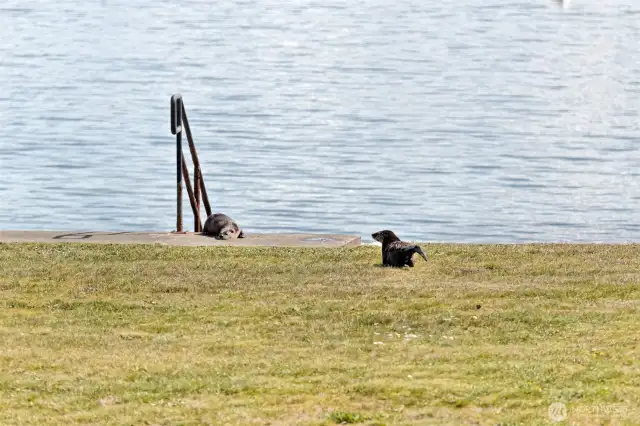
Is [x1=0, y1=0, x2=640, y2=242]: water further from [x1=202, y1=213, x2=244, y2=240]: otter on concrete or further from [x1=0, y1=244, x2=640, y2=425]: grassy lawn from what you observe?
[x1=0, y1=244, x2=640, y2=425]: grassy lawn

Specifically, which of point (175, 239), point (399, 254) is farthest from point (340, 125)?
point (399, 254)

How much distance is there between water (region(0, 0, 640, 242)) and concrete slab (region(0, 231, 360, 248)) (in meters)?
8.41

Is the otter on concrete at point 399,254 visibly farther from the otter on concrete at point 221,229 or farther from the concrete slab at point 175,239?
the otter on concrete at point 221,229

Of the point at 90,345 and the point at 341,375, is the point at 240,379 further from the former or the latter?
the point at 90,345

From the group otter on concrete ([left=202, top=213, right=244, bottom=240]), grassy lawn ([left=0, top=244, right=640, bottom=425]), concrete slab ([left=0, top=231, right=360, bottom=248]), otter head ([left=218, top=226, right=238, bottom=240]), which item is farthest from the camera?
otter on concrete ([left=202, top=213, right=244, bottom=240])

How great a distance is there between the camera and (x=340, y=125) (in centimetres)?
4562

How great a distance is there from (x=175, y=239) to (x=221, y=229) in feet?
3.83

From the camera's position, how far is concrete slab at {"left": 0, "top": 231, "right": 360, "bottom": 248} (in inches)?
806

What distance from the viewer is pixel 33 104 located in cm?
5241

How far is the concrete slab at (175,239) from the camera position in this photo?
20.5m

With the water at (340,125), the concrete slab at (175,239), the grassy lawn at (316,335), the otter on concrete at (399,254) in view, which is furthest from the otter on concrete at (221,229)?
the water at (340,125)

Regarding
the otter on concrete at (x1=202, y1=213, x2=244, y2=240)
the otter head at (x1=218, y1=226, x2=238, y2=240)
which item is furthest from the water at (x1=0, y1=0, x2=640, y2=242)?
the otter head at (x1=218, y1=226, x2=238, y2=240)

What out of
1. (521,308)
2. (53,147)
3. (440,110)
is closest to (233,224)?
(521,308)

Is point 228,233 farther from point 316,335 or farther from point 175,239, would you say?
point 316,335
